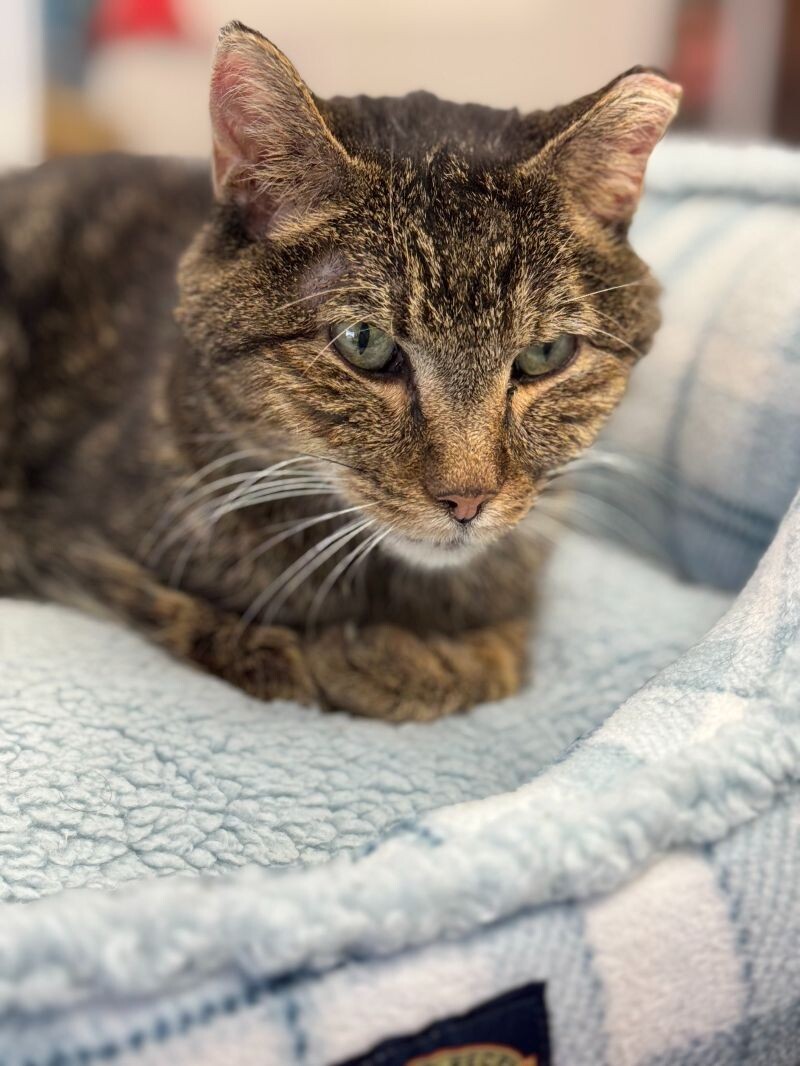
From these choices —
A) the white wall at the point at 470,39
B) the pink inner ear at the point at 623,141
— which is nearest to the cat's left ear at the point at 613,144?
the pink inner ear at the point at 623,141

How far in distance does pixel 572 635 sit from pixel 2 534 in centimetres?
60

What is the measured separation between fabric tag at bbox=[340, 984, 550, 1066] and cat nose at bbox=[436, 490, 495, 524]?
0.34m

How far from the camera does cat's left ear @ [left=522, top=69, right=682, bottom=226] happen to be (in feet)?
2.65

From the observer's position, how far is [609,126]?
2.71 ft

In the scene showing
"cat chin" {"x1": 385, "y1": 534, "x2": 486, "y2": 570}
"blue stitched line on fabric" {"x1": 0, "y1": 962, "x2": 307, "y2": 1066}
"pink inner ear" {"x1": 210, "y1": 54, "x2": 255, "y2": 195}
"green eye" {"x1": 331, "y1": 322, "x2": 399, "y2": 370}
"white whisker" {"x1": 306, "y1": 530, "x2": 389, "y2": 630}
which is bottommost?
"white whisker" {"x1": 306, "y1": 530, "x2": 389, "y2": 630}

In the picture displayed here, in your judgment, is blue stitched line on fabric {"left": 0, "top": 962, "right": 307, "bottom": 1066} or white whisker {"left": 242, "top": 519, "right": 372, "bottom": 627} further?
white whisker {"left": 242, "top": 519, "right": 372, "bottom": 627}

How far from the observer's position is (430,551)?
0.86 metres

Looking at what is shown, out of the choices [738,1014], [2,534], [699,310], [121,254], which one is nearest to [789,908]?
[738,1014]

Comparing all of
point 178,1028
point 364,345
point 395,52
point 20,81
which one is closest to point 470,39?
point 395,52

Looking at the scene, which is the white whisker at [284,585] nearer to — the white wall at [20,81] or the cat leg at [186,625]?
the cat leg at [186,625]

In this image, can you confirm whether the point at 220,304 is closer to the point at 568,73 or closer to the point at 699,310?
the point at 699,310

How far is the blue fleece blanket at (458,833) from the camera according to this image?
1.75 feet

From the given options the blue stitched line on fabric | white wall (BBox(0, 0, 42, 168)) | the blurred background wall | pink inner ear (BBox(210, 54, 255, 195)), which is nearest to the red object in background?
the blurred background wall

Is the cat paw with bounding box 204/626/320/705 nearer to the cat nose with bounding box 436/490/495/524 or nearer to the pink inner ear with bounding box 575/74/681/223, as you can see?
the cat nose with bounding box 436/490/495/524
